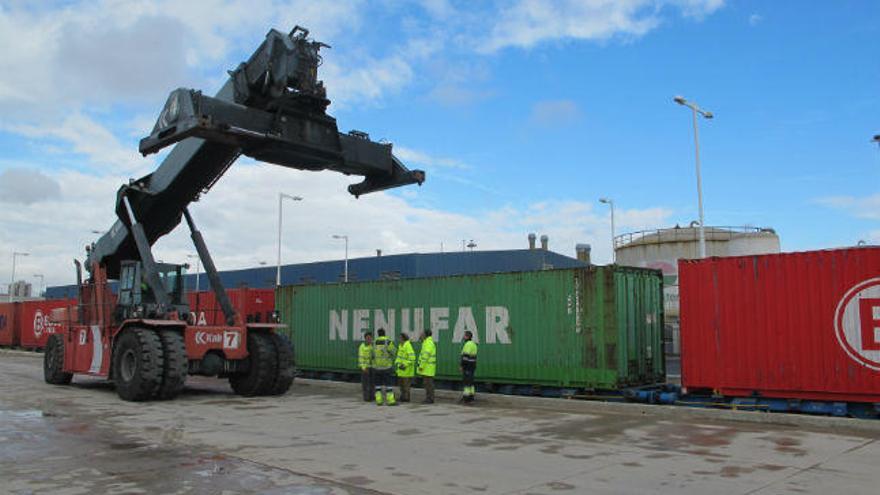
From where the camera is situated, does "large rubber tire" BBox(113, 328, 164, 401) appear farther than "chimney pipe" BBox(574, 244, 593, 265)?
No

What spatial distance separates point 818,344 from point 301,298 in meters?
14.7

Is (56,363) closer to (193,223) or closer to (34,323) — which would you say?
(193,223)

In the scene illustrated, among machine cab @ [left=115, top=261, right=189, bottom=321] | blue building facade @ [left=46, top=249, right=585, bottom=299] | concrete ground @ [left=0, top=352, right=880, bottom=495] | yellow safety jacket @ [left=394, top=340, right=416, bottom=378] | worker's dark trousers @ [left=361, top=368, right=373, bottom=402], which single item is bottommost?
concrete ground @ [left=0, top=352, right=880, bottom=495]

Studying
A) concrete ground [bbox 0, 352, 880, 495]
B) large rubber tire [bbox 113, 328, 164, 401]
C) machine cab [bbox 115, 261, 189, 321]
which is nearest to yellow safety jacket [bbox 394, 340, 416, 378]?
concrete ground [bbox 0, 352, 880, 495]

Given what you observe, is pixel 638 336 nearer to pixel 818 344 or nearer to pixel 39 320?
pixel 818 344

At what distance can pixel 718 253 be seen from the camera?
43625 mm

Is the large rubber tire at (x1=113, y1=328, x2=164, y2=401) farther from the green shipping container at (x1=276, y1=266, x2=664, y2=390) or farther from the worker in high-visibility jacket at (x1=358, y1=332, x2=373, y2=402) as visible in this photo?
the green shipping container at (x1=276, y1=266, x2=664, y2=390)

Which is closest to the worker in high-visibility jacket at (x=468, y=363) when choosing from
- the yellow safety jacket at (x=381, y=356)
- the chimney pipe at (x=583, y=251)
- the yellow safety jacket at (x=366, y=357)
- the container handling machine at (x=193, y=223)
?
the yellow safety jacket at (x=381, y=356)

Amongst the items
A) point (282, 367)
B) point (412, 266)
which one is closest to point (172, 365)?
point (282, 367)

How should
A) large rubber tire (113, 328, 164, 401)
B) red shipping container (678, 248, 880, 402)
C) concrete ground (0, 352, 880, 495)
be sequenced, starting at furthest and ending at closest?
large rubber tire (113, 328, 164, 401) < red shipping container (678, 248, 880, 402) < concrete ground (0, 352, 880, 495)

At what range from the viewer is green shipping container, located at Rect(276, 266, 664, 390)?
14781 millimetres

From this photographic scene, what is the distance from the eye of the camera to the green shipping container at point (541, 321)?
14781mm

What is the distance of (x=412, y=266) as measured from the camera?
50000 millimetres

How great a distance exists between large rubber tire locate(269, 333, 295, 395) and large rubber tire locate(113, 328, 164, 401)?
279 centimetres
